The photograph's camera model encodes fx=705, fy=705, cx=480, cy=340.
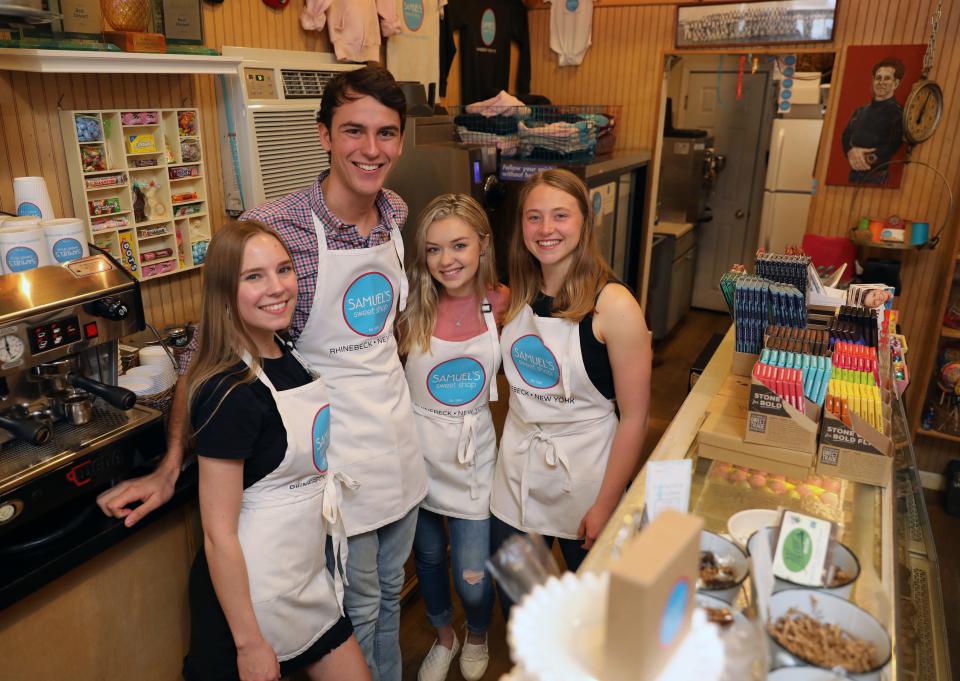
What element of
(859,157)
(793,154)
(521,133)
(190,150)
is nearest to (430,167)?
(521,133)

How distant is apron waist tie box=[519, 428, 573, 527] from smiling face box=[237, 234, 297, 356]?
0.83m

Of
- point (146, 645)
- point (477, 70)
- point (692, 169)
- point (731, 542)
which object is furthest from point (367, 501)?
point (692, 169)

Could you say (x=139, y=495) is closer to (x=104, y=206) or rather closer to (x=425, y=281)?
(x=425, y=281)

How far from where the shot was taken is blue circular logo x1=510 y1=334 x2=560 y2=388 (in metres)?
1.99

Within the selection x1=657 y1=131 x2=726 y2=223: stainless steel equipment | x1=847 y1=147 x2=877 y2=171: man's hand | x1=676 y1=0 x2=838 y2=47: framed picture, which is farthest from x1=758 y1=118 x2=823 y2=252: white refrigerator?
x1=676 y1=0 x2=838 y2=47: framed picture

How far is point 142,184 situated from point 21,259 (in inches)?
35.9

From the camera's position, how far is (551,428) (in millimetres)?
2076

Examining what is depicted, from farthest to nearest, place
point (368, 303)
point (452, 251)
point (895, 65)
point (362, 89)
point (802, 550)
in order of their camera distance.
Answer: point (895, 65)
point (452, 251)
point (368, 303)
point (362, 89)
point (802, 550)

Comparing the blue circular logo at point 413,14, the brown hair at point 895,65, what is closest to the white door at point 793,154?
the brown hair at point 895,65

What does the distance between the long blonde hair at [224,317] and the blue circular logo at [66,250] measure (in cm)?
48

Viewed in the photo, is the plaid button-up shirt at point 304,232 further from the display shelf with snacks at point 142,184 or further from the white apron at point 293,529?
the display shelf with snacks at point 142,184

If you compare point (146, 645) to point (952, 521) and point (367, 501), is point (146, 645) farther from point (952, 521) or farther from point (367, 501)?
point (952, 521)

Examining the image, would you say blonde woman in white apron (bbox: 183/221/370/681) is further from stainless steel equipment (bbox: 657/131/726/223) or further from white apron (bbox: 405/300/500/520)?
stainless steel equipment (bbox: 657/131/726/223)

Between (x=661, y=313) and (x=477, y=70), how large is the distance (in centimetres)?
262
